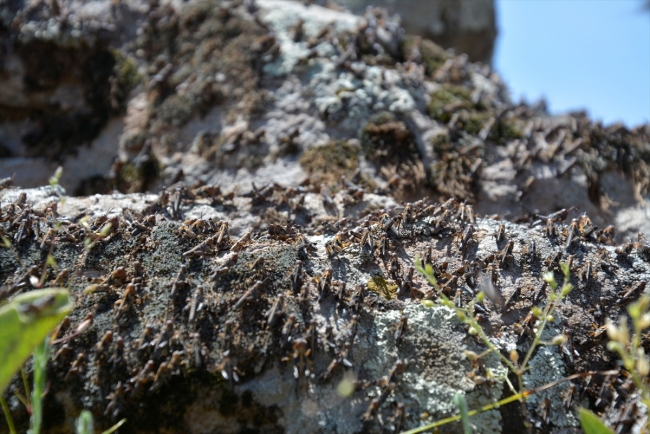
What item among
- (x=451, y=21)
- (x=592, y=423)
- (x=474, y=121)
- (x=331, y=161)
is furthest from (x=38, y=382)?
(x=451, y=21)

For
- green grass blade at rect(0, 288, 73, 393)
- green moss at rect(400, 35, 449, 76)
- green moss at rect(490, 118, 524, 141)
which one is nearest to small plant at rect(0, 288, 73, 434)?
green grass blade at rect(0, 288, 73, 393)

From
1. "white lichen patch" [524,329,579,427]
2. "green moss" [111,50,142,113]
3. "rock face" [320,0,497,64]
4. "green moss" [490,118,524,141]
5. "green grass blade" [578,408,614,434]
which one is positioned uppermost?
"green grass blade" [578,408,614,434]

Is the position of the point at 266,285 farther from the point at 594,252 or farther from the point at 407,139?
the point at 407,139

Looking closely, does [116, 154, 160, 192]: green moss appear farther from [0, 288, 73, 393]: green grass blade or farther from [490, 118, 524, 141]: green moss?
[0, 288, 73, 393]: green grass blade

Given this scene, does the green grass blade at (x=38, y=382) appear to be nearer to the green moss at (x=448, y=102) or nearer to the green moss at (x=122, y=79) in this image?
the green moss at (x=448, y=102)

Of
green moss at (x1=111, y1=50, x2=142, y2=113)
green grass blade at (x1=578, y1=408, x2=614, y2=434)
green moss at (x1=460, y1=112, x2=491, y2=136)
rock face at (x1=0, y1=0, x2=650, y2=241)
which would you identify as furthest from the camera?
green moss at (x1=111, y1=50, x2=142, y2=113)

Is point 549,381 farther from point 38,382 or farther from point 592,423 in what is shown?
point 38,382

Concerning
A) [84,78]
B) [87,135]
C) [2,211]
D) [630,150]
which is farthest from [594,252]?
[84,78]

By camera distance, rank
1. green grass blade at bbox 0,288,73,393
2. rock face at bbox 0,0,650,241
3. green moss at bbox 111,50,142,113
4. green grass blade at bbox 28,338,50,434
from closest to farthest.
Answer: green grass blade at bbox 0,288,73,393 → green grass blade at bbox 28,338,50,434 → rock face at bbox 0,0,650,241 → green moss at bbox 111,50,142,113
